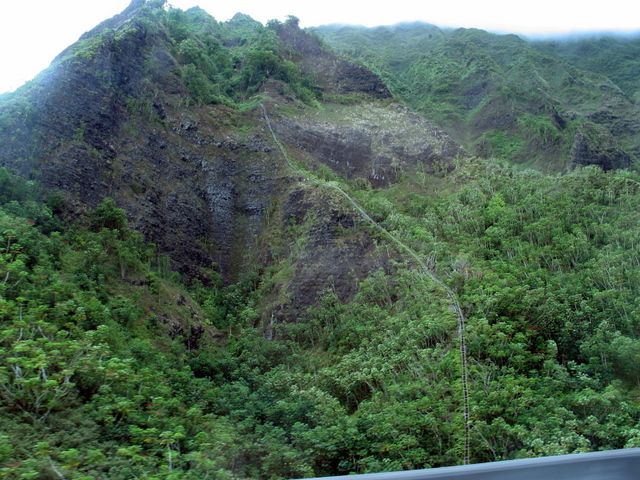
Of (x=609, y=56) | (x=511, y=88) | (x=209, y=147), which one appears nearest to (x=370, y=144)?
(x=209, y=147)

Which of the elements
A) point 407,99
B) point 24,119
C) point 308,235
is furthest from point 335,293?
point 407,99

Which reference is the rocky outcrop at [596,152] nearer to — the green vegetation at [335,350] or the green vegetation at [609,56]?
the green vegetation at [335,350]

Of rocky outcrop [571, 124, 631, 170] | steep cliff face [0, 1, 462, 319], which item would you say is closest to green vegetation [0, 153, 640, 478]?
steep cliff face [0, 1, 462, 319]

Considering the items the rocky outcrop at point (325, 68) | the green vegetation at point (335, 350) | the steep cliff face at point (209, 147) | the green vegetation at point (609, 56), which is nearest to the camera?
the green vegetation at point (335, 350)

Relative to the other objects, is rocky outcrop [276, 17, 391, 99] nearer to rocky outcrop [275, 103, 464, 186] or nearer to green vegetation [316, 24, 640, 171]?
rocky outcrop [275, 103, 464, 186]

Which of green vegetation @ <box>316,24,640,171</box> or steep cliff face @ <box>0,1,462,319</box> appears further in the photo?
green vegetation @ <box>316,24,640,171</box>

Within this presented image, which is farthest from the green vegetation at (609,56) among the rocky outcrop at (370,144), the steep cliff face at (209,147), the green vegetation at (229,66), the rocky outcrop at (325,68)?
the green vegetation at (229,66)

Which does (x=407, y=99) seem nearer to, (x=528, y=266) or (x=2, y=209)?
(x=528, y=266)

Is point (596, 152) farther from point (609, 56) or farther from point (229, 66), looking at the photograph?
point (609, 56)
